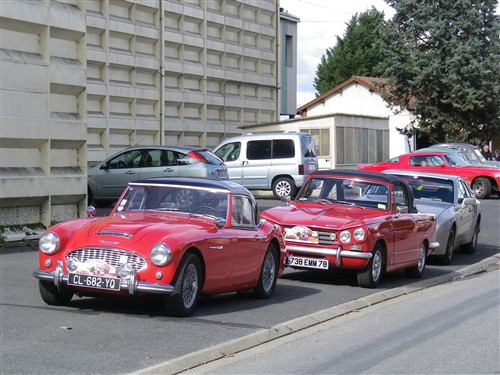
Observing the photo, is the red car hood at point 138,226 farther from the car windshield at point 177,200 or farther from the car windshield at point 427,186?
the car windshield at point 427,186

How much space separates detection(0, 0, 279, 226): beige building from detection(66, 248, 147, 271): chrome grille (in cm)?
668

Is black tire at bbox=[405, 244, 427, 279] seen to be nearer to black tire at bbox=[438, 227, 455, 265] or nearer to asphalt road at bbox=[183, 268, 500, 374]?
black tire at bbox=[438, 227, 455, 265]

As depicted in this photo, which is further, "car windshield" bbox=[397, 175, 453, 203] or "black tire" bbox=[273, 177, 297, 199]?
"black tire" bbox=[273, 177, 297, 199]

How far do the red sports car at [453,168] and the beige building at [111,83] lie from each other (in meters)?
5.04

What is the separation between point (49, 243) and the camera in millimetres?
9273

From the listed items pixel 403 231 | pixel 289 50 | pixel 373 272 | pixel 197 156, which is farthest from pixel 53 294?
pixel 289 50

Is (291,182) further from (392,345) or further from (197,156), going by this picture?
(392,345)

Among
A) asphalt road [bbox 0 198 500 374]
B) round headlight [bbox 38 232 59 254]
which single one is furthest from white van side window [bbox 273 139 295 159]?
round headlight [bbox 38 232 59 254]

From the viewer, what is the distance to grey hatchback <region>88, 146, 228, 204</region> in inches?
893

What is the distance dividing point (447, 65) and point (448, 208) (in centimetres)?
3254

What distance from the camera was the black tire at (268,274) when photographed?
10852 mm

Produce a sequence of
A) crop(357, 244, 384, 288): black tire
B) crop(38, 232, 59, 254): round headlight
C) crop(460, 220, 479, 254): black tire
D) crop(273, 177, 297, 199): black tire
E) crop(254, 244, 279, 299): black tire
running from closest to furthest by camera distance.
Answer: crop(38, 232, 59, 254): round headlight → crop(254, 244, 279, 299): black tire → crop(357, 244, 384, 288): black tire → crop(460, 220, 479, 254): black tire → crop(273, 177, 297, 199): black tire

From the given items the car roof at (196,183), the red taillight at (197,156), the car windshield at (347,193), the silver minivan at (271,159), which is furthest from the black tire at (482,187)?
the car roof at (196,183)

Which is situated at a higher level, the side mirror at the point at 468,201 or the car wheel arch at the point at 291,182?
the car wheel arch at the point at 291,182
